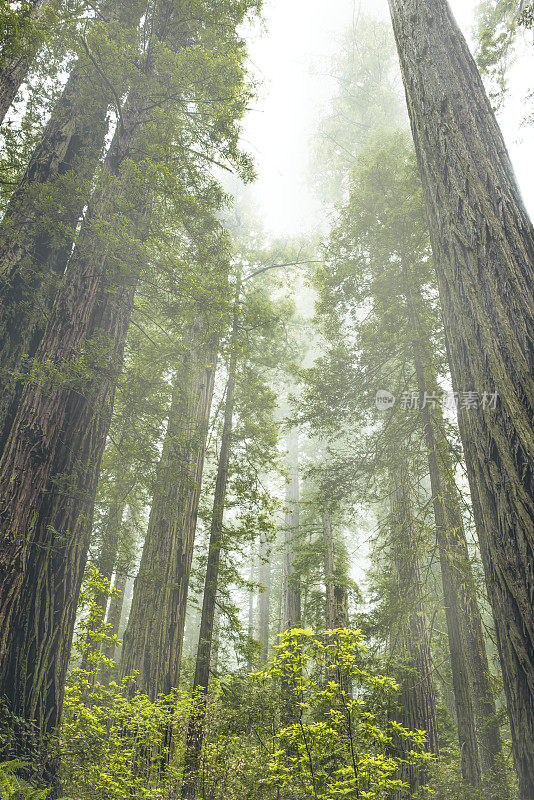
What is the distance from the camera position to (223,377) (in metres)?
12.6

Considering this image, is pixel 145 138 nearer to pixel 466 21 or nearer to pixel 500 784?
pixel 466 21

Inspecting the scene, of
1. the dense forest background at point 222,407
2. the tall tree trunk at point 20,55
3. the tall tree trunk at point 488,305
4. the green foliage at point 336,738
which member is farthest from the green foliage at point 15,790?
the tall tree trunk at point 20,55

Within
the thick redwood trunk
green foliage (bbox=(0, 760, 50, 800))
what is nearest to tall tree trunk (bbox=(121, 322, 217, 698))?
the thick redwood trunk

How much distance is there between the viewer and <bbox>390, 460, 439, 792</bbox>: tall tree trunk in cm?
656

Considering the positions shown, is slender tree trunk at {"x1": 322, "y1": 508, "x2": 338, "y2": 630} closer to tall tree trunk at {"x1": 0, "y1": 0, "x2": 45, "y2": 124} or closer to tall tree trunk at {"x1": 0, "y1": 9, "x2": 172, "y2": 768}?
tall tree trunk at {"x1": 0, "y1": 9, "x2": 172, "y2": 768}

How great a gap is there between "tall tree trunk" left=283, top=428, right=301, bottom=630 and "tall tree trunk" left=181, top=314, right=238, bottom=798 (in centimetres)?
136

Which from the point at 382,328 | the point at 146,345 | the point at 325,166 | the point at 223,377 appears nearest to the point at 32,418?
the point at 146,345

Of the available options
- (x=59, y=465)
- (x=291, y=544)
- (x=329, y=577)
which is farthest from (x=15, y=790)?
(x=291, y=544)

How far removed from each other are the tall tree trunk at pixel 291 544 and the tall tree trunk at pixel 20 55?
6722 millimetres

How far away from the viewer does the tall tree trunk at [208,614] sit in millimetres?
5613

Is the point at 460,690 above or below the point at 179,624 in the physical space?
below

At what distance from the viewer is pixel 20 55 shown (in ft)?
16.8

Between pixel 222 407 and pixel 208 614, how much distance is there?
164 inches

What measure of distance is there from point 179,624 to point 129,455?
315cm
